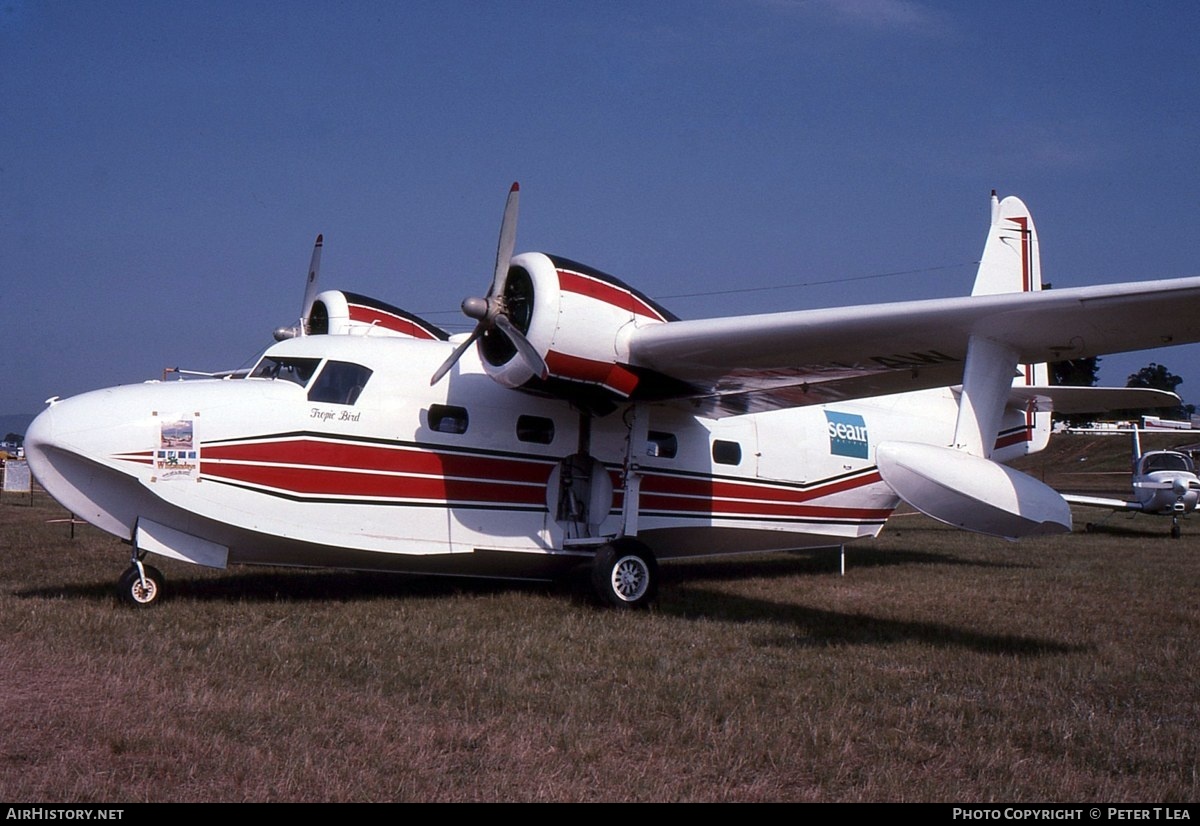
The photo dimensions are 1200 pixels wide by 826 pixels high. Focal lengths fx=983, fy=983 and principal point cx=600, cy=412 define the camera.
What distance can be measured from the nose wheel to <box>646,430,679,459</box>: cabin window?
5.21 m

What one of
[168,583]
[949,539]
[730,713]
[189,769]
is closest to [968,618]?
[730,713]

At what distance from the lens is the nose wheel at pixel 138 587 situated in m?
8.50

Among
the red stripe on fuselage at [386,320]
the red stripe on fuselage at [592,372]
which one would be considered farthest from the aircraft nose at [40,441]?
the red stripe on fuselage at [386,320]

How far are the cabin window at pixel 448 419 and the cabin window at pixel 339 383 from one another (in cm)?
76

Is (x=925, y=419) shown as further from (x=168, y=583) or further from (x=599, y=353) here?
(x=168, y=583)

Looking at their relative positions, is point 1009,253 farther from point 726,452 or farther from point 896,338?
point 896,338

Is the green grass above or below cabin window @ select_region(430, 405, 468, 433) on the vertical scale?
below

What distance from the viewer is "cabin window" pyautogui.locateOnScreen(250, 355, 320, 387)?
937cm

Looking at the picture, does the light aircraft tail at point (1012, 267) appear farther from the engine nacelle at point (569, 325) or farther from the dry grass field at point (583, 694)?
the engine nacelle at point (569, 325)

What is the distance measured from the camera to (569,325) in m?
8.94

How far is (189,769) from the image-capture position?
4.30 metres

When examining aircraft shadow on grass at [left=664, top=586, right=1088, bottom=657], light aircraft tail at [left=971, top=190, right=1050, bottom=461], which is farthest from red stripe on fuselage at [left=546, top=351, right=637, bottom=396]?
light aircraft tail at [left=971, top=190, right=1050, bottom=461]

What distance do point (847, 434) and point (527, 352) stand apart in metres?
5.87

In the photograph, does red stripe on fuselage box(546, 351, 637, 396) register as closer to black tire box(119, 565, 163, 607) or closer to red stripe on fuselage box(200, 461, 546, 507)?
red stripe on fuselage box(200, 461, 546, 507)
